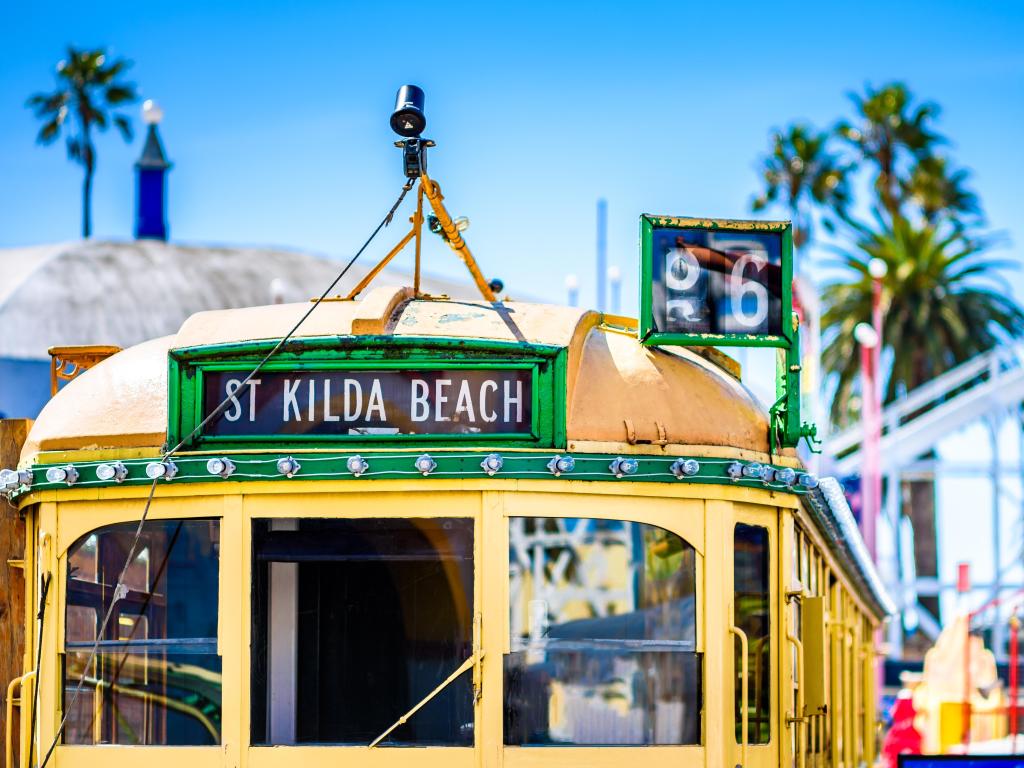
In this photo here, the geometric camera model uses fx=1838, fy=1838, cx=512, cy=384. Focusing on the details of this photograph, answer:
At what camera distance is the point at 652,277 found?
6.66 metres

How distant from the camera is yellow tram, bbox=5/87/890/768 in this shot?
6.32 metres

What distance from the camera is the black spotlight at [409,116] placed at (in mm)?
6852

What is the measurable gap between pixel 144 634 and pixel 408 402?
1349 mm

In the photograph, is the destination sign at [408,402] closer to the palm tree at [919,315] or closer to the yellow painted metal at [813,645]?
the yellow painted metal at [813,645]

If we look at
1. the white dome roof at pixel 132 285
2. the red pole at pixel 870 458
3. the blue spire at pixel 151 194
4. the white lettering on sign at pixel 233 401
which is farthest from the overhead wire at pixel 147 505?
the blue spire at pixel 151 194

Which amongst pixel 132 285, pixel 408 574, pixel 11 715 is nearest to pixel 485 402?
pixel 408 574

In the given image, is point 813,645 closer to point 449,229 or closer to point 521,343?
point 521,343

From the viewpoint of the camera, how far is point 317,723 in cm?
689

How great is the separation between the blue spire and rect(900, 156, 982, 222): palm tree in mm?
21376

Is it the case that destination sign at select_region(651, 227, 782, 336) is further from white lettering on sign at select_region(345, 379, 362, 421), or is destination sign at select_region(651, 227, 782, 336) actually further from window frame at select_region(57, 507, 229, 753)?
window frame at select_region(57, 507, 229, 753)

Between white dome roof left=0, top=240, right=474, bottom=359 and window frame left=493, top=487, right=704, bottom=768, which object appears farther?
white dome roof left=0, top=240, right=474, bottom=359

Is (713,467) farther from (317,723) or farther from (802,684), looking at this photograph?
(317,723)

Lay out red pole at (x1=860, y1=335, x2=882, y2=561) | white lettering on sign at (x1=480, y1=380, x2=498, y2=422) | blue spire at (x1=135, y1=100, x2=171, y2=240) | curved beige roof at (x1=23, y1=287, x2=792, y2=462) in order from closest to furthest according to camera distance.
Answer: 1. white lettering on sign at (x1=480, y1=380, x2=498, y2=422)
2. curved beige roof at (x1=23, y1=287, x2=792, y2=462)
3. red pole at (x1=860, y1=335, x2=882, y2=561)
4. blue spire at (x1=135, y1=100, x2=171, y2=240)

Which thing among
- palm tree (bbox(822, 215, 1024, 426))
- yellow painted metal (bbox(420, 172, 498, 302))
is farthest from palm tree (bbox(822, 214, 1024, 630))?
yellow painted metal (bbox(420, 172, 498, 302))
